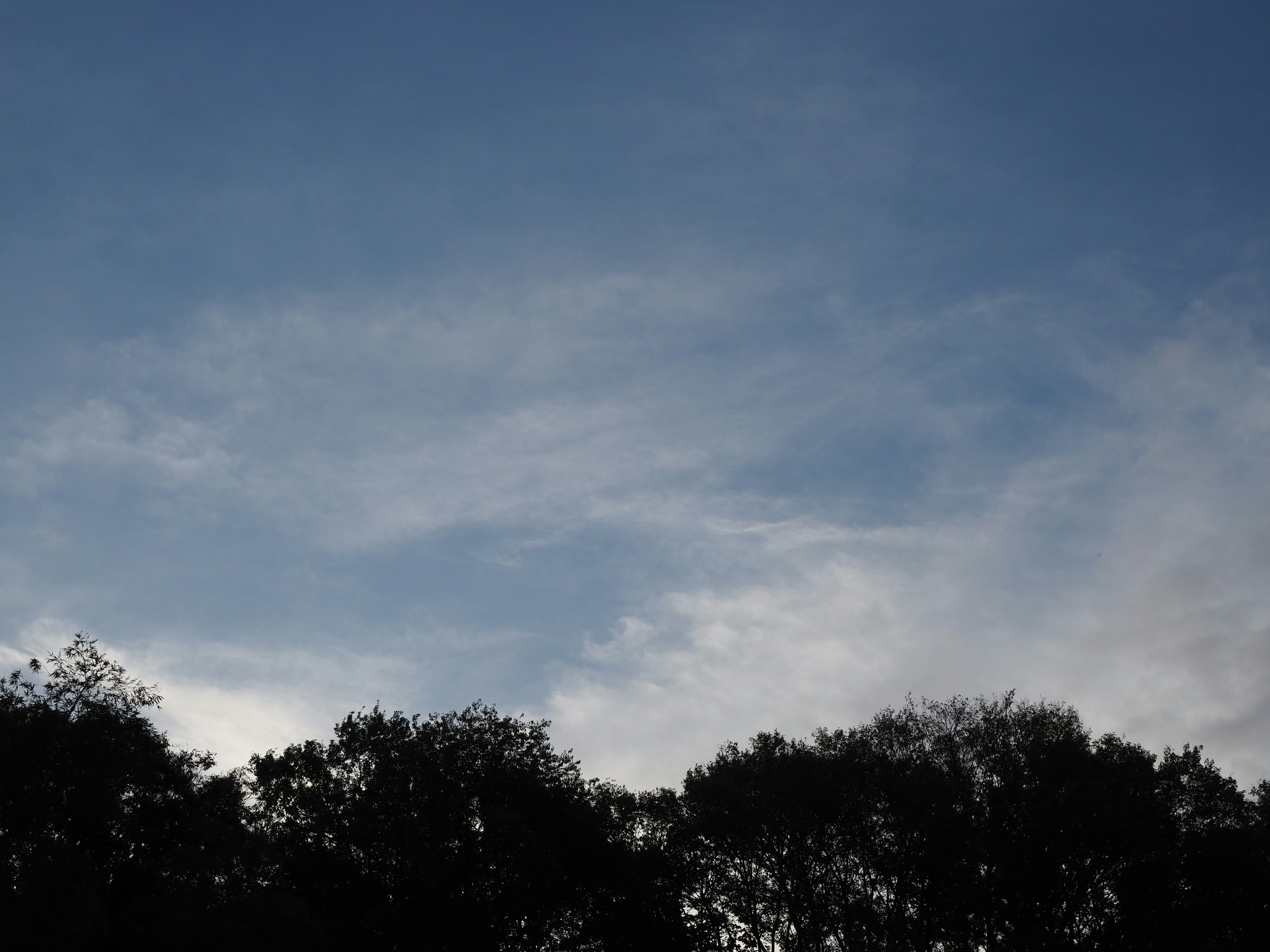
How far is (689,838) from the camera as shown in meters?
49.2

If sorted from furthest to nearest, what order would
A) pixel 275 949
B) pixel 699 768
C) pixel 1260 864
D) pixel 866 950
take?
pixel 699 768 < pixel 866 950 < pixel 1260 864 < pixel 275 949

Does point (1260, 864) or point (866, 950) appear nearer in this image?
point (1260, 864)

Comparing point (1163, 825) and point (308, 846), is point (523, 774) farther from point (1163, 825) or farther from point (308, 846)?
point (1163, 825)

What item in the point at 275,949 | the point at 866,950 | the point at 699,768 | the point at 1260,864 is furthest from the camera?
the point at 699,768

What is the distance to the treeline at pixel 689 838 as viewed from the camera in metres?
38.3

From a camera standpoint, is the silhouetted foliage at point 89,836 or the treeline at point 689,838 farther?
the treeline at point 689,838

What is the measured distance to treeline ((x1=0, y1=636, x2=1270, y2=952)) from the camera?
1508 inches

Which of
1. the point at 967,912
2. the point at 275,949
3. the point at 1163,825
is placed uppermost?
the point at 1163,825

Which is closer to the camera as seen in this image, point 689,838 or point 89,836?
point 89,836

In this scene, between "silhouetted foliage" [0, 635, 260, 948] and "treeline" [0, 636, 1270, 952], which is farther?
"treeline" [0, 636, 1270, 952]

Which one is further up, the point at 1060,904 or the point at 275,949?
the point at 1060,904

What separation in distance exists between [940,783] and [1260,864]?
12.9 m

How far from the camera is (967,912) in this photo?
43250mm

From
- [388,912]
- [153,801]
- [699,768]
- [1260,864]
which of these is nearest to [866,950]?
[699,768]
